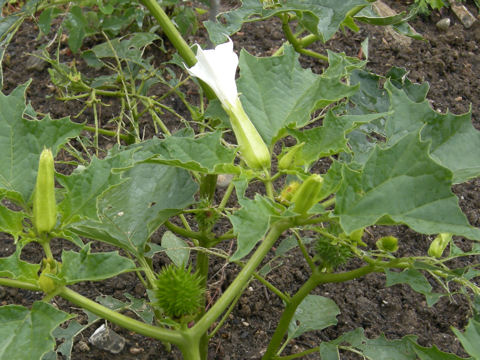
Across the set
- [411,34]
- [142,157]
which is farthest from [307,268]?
[142,157]

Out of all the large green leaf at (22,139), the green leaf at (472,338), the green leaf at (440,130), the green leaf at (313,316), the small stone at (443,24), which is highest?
the large green leaf at (22,139)

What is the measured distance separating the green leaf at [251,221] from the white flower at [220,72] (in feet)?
0.80

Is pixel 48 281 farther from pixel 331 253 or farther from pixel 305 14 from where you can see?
pixel 305 14

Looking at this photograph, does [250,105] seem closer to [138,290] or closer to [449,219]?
[449,219]

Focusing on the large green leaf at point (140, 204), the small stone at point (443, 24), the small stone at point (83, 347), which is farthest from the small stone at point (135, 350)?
the small stone at point (443, 24)

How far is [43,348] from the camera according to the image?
0.77m

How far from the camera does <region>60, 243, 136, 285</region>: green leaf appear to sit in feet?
2.62

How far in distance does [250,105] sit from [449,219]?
410 mm

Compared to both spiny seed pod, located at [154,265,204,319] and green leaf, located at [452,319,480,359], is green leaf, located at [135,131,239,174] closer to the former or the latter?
spiny seed pod, located at [154,265,204,319]

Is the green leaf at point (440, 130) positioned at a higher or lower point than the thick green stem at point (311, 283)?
higher

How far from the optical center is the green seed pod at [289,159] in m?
0.90

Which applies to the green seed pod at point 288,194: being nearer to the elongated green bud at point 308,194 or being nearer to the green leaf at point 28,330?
the elongated green bud at point 308,194

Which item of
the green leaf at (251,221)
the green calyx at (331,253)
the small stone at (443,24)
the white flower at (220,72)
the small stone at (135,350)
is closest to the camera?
the green leaf at (251,221)

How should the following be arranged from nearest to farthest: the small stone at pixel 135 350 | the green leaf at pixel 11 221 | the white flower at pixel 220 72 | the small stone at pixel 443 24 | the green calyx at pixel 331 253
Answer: the green leaf at pixel 11 221 → the white flower at pixel 220 72 → the green calyx at pixel 331 253 → the small stone at pixel 135 350 → the small stone at pixel 443 24
